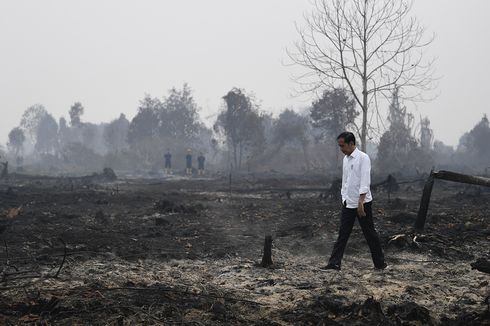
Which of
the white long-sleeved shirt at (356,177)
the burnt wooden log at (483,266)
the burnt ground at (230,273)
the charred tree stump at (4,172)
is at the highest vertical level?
the white long-sleeved shirt at (356,177)

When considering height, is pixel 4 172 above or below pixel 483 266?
above

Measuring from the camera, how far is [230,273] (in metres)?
5.93

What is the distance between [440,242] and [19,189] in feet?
58.5

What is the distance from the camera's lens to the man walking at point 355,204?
5918mm

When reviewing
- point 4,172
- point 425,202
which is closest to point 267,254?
point 425,202

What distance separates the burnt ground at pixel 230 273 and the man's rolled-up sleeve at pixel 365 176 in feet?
3.58

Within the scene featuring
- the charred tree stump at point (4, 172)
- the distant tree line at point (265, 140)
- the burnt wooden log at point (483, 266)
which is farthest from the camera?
the distant tree line at point (265, 140)

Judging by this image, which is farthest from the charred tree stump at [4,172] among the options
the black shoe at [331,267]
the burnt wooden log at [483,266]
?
the burnt wooden log at [483,266]

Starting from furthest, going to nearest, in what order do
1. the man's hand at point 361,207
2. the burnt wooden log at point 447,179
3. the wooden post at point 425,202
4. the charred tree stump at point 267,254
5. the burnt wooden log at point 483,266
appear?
1. the wooden post at point 425,202
2. the burnt wooden log at point 447,179
3. the charred tree stump at point 267,254
4. the man's hand at point 361,207
5. the burnt wooden log at point 483,266

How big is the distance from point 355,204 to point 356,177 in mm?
367

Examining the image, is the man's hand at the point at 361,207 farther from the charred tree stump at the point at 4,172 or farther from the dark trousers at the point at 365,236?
the charred tree stump at the point at 4,172

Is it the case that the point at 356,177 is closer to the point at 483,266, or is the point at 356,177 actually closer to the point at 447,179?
the point at 483,266

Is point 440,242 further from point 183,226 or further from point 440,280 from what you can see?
point 183,226

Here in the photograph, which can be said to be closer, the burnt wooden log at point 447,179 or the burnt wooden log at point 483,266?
the burnt wooden log at point 483,266
